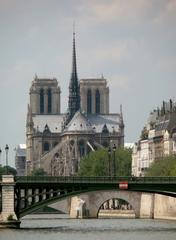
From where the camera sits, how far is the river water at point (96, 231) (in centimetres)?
11688

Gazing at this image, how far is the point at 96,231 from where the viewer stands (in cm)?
12675

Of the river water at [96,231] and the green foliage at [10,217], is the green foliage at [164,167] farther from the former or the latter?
the green foliage at [10,217]

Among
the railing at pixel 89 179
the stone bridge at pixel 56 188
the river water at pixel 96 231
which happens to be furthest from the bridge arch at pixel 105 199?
the stone bridge at pixel 56 188

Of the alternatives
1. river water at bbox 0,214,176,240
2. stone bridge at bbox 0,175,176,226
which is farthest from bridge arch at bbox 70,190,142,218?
stone bridge at bbox 0,175,176,226

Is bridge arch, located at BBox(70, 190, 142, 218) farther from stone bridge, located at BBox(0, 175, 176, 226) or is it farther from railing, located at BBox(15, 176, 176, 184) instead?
stone bridge, located at BBox(0, 175, 176, 226)

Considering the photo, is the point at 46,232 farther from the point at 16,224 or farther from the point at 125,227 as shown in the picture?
the point at 125,227

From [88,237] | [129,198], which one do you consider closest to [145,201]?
[129,198]

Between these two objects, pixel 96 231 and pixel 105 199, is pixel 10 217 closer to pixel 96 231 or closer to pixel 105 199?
pixel 96 231

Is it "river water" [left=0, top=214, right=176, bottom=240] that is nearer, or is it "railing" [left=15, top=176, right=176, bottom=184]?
"river water" [left=0, top=214, right=176, bottom=240]

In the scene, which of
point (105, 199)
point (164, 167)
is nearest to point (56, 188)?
point (105, 199)

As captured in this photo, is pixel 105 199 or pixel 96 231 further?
pixel 105 199

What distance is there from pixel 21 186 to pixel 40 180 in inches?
66.0

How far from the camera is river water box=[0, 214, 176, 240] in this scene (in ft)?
383

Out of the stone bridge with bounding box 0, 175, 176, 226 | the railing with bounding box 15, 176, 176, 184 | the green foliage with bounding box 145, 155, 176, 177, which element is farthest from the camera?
the green foliage with bounding box 145, 155, 176, 177
